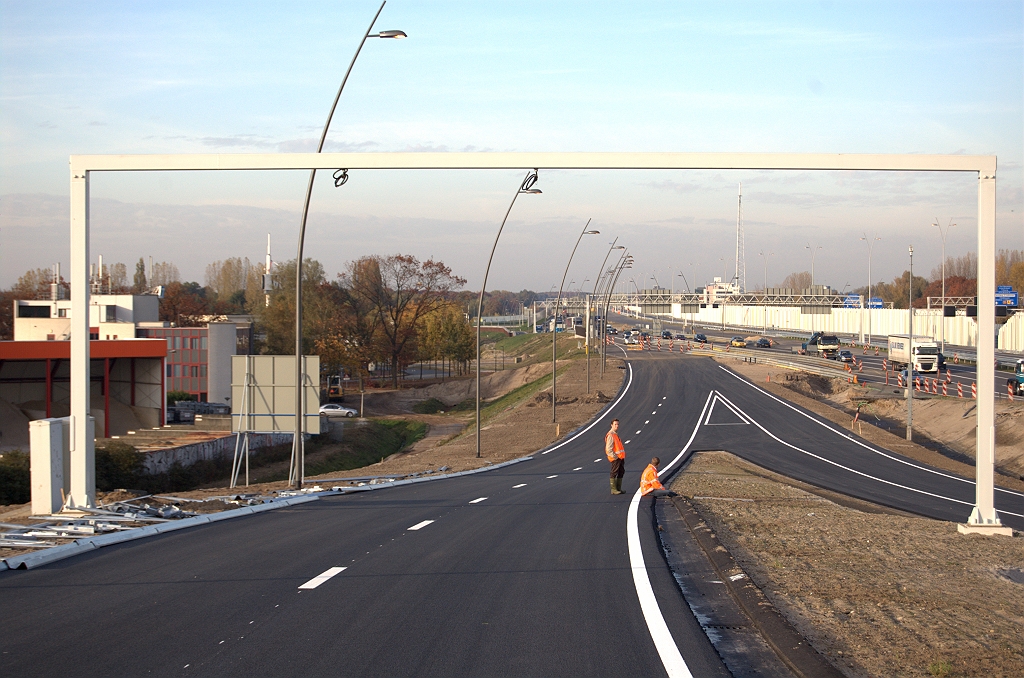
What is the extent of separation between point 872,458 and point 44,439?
121ft

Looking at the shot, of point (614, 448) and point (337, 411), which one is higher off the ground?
point (614, 448)

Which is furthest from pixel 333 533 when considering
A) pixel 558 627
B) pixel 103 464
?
pixel 103 464

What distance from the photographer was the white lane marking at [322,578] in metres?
7.75

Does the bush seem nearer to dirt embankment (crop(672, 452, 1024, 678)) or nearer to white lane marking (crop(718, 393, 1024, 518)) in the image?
dirt embankment (crop(672, 452, 1024, 678))

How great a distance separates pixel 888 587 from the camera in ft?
27.4

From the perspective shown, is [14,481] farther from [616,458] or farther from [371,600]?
[371,600]

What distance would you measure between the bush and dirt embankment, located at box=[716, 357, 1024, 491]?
38677 mm

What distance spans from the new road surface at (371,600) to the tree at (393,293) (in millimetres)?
75949

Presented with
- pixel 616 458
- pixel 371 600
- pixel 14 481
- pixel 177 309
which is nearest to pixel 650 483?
pixel 616 458

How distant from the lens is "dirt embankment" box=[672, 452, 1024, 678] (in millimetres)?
6027

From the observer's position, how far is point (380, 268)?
90.6 metres

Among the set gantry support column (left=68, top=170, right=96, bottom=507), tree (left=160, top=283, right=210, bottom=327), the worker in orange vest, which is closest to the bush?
gantry support column (left=68, top=170, right=96, bottom=507)

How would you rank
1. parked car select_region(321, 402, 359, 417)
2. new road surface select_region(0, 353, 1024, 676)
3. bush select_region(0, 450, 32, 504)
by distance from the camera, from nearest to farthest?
new road surface select_region(0, 353, 1024, 676) → bush select_region(0, 450, 32, 504) → parked car select_region(321, 402, 359, 417)

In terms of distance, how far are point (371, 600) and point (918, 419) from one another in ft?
179
